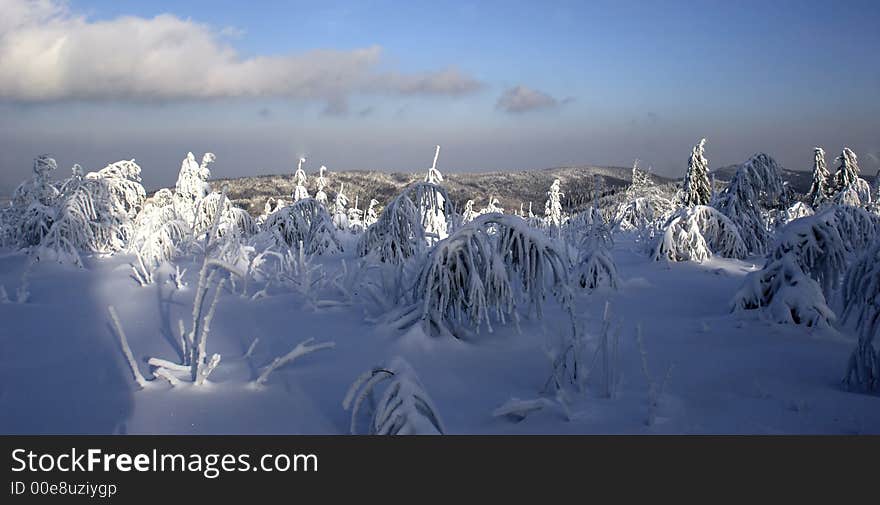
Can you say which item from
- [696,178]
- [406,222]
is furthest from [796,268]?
[696,178]

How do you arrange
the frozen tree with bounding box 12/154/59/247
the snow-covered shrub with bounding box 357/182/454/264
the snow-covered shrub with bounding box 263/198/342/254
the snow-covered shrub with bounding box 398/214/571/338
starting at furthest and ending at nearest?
1. the snow-covered shrub with bounding box 263/198/342/254
2. the frozen tree with bounding box 12/154/59/247
3. the snow-covered shrub with bounding box 357/182/454/264
4. the snow-covered shrub with bounding box 398/214/571/338

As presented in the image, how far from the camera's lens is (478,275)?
5.45 m

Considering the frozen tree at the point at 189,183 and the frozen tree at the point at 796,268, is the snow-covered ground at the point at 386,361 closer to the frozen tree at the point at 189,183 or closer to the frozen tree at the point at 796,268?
the frozen tree at the point at 796,268

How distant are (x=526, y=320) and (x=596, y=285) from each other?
3.25 m

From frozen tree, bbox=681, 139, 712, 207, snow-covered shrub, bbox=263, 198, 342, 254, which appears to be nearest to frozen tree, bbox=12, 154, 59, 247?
snow-covered shrub, bbox=263, 198, 342, 254

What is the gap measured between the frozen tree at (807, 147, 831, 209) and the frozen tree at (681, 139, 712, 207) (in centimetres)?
1154

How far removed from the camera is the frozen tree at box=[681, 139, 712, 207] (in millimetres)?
21016

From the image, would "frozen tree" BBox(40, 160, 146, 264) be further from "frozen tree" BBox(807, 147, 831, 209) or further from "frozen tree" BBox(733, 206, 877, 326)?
"frozen tree" BBox(807, 147, 831, 209)

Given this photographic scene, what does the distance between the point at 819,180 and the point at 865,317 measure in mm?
30724

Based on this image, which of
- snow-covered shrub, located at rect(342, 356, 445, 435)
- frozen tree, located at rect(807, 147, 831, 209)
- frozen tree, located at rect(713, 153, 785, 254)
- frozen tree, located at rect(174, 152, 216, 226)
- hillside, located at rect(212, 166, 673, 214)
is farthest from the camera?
hillside, located at rect(212, 166, 673, 214)

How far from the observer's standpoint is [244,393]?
3.76 meters
